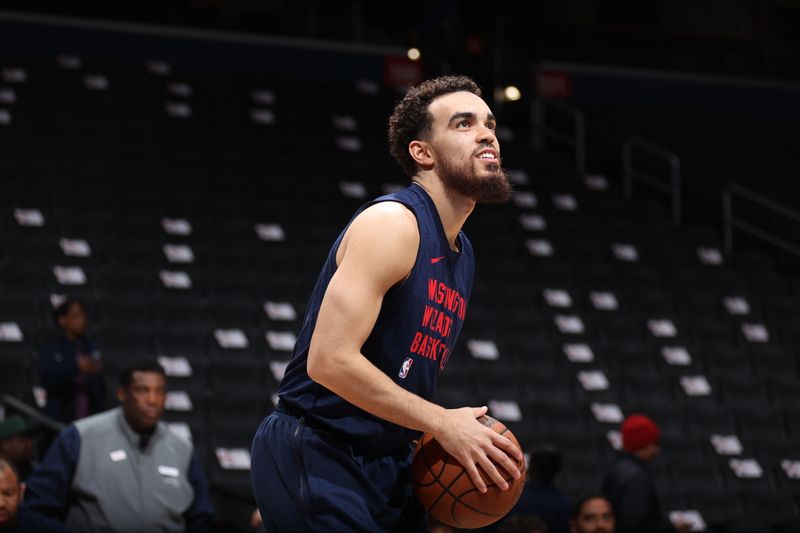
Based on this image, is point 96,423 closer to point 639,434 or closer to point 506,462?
point 639,434

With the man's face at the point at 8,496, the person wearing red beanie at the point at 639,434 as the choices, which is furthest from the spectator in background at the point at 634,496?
the man's face at the point at 8,496

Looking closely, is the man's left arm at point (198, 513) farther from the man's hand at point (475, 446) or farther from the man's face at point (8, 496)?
the man's hand at point (475, 446)

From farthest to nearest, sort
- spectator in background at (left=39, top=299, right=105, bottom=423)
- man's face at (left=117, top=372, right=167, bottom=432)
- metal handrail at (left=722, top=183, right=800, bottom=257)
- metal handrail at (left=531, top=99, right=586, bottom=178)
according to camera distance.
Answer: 1. metal handrail at (left=531, top=99, right=586, bottom=178)
2. metal handrail at (left=722, top=183, right=800, bottom=257)
3. spectator in background at (left=39, top=299, right=105, bottom=423)
4. man's face at (left=117, top=372, right=167, bottom=432)

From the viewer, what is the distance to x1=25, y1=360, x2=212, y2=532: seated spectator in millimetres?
5516

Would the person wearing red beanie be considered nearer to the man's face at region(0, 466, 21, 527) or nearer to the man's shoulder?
the man's shoulder

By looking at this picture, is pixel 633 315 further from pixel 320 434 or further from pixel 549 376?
pixel 320 434

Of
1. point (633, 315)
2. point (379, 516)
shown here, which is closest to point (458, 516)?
point (379, 516)

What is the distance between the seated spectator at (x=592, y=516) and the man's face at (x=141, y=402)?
2240 millimetres

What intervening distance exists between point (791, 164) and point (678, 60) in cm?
248

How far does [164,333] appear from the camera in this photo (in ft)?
29.7

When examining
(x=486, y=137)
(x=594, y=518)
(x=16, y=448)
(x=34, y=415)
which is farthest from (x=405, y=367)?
(x=34, y=415)

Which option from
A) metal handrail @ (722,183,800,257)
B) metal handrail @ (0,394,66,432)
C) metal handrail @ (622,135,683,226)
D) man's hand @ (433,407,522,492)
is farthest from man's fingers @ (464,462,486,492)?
metal handrail @ (622,135,683,226)

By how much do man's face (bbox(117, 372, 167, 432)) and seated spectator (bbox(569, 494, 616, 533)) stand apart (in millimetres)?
2240

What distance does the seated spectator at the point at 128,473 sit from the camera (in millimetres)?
5516
